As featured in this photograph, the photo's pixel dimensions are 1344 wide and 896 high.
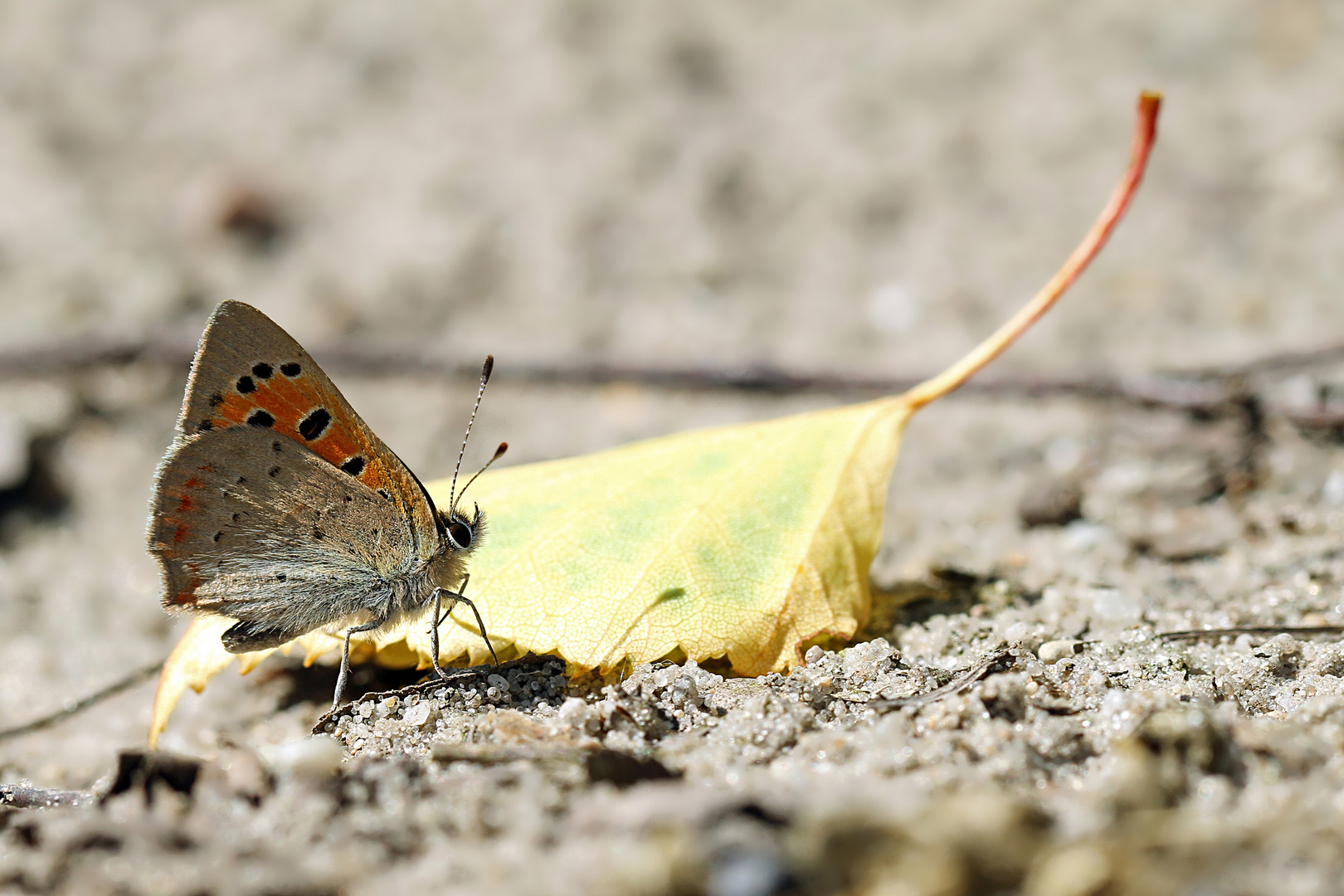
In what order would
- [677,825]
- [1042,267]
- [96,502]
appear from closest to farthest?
[677,825] → [96,502] → [1042,267]

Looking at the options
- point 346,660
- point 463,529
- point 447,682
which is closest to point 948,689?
point 447,682

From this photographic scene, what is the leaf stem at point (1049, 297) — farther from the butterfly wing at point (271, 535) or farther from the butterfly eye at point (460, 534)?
the butterfly wing at point (271, 535)

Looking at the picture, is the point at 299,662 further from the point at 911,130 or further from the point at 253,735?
the point at 911,130

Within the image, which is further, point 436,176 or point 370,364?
point 436,176

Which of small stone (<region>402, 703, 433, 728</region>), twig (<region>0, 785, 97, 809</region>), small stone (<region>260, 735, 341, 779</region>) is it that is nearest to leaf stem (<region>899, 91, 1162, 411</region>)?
small stone (<region>402, 703, 433, 728</region>)

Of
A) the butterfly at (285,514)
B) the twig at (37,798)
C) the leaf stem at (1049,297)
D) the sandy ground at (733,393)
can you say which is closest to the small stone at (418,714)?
the sandy ground at (733,393)

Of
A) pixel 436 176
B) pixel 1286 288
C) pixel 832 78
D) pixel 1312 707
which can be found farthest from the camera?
pixel 832 78

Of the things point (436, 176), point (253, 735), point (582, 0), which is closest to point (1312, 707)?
point (253, 735)
